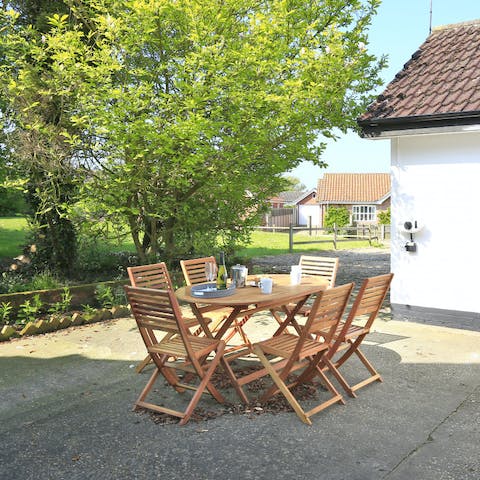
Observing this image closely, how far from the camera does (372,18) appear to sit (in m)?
9.14

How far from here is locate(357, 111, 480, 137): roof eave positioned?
6.63 meters

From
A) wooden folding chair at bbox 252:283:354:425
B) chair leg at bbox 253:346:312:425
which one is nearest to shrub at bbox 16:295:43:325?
wooden folding chair at bbox 252:283:354:425

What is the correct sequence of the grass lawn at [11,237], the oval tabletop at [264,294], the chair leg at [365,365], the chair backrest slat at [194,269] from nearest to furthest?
the oval tabletop at [264,294], the chair leg at [365,365], the chair backrest slat at [194,269], the grass lawn at [11,237]

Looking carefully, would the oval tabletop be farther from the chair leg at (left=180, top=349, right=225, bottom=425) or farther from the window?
the window

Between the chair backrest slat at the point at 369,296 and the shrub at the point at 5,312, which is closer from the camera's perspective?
the chair backrest slat at the point at 369,296

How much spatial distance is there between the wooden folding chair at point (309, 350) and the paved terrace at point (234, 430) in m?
0.15

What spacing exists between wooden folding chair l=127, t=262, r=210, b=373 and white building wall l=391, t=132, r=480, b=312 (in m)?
3.61

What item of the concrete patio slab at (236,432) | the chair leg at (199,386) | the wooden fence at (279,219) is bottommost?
the concrete patio slab at (236,432)

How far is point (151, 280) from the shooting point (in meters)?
6.05

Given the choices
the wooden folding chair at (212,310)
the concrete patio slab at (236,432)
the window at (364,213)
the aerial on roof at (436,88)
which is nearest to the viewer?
the concrete patio slab at (236,432)

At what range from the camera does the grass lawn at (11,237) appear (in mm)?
12086

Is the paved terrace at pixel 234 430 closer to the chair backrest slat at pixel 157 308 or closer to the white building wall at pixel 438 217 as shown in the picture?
the chair backrest slat at pixel 157 308

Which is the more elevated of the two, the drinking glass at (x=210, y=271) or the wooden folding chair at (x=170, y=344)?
the drinking glass at (x=210, y=271)

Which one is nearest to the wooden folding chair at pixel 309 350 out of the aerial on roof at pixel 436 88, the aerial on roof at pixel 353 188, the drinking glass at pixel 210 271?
the drinking glass at pixel 210 271
